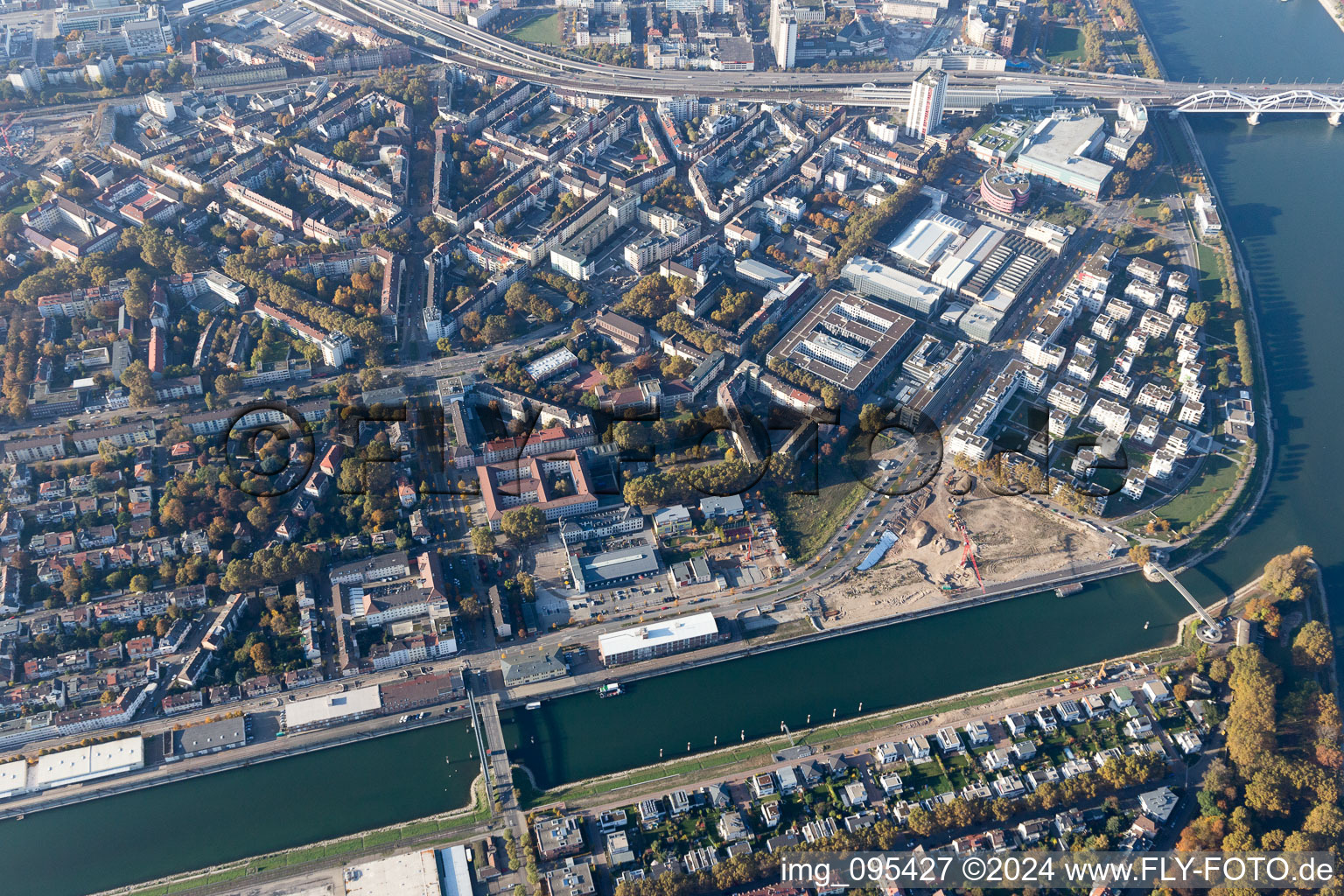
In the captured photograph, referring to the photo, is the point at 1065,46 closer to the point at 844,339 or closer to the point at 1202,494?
the point at 844,339

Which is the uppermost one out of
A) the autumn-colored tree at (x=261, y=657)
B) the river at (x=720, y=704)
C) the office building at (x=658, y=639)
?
the autumn-colored tree at (x=261, y=657)

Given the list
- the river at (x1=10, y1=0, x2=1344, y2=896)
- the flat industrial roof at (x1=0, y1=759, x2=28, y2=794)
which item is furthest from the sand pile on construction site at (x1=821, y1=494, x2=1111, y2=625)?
the flat industrial roof at (x1=0, y1=759, x2=28, y2=794)

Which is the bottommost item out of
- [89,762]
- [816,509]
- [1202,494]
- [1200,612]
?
[1200,612]

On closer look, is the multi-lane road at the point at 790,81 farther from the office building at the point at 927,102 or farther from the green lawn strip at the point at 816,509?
the green lawn strip at the point at 816,509

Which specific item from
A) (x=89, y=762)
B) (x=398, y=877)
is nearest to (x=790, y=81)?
(x=398, y=877)

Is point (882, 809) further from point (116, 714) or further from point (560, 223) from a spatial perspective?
point (560, 223)

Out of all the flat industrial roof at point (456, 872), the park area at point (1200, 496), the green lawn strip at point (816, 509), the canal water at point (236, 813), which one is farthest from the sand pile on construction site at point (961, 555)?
the canal water at point (236, 813)
